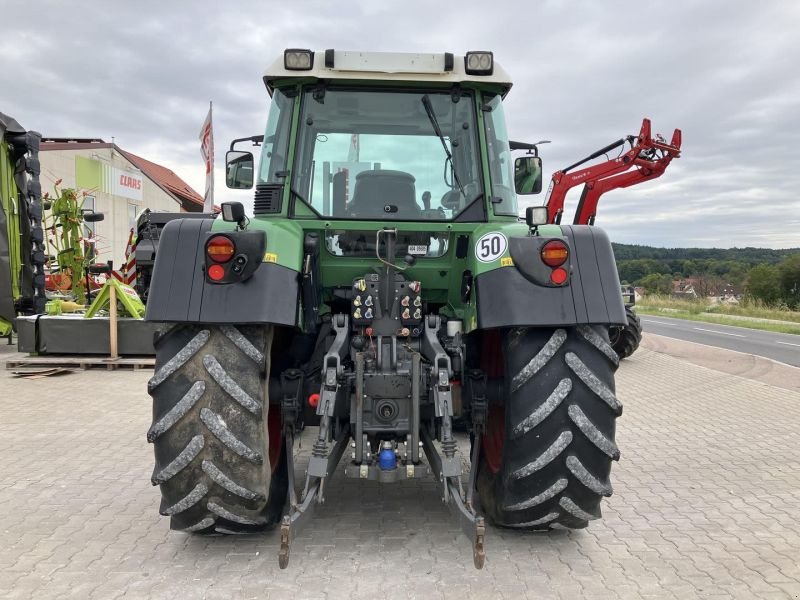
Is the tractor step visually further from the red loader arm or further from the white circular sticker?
the red loader arm

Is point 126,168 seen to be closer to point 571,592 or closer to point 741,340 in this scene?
point 741,340

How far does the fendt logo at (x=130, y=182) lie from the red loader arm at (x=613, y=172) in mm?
22103

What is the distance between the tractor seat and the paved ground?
1.88 metres

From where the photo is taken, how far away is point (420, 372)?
3602mm

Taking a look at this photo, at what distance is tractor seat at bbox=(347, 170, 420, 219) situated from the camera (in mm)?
4090

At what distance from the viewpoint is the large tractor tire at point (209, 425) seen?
10.8 ft

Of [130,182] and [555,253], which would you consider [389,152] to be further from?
[130,182]

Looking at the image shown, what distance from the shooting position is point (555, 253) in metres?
3.43

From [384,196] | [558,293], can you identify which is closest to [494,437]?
[558,293]

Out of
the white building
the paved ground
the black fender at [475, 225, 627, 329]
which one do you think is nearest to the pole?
the paved ground

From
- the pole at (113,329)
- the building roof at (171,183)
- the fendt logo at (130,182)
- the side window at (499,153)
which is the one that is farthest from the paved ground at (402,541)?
the building roof at (171,183)

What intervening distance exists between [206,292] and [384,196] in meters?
1.30

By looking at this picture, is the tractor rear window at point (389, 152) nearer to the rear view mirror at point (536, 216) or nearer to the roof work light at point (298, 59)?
the roof work light at point (298, 59)

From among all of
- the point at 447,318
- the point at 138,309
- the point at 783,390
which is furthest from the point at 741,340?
the point at 447,318
